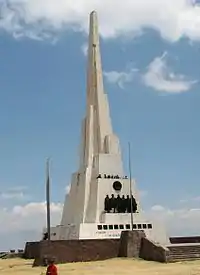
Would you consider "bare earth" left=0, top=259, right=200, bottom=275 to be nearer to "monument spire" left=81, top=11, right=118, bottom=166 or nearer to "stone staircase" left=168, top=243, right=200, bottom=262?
"stone staircase" left=168, top=243, right=200, bottom=262

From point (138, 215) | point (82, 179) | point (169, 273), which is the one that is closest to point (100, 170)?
point (82, 179)

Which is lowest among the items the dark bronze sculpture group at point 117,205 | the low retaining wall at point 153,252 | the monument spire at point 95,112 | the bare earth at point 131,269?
the bare earth at point 131,269

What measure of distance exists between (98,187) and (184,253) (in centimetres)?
1454

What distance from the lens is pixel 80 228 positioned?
39.3m

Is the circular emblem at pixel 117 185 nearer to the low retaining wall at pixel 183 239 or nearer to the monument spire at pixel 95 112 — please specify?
the monument spire at pixel 95 112

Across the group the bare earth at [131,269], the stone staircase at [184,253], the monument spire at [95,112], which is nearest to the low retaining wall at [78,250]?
the bare earth at [131,269]

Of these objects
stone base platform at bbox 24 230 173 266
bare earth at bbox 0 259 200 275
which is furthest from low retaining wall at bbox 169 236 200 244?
bare earth at bbox 0 259 200 275

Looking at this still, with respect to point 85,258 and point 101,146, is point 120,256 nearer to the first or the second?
point 85,258

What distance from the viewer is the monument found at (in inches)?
1591

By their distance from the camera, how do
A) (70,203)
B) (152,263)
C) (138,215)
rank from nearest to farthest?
(152,263) < (138,215) < (70,203)

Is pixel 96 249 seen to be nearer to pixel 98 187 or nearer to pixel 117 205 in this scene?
pixel 117 205

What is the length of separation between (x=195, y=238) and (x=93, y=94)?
15324mm

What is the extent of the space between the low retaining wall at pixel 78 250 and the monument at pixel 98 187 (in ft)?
25.3

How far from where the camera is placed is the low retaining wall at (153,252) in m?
27.1
